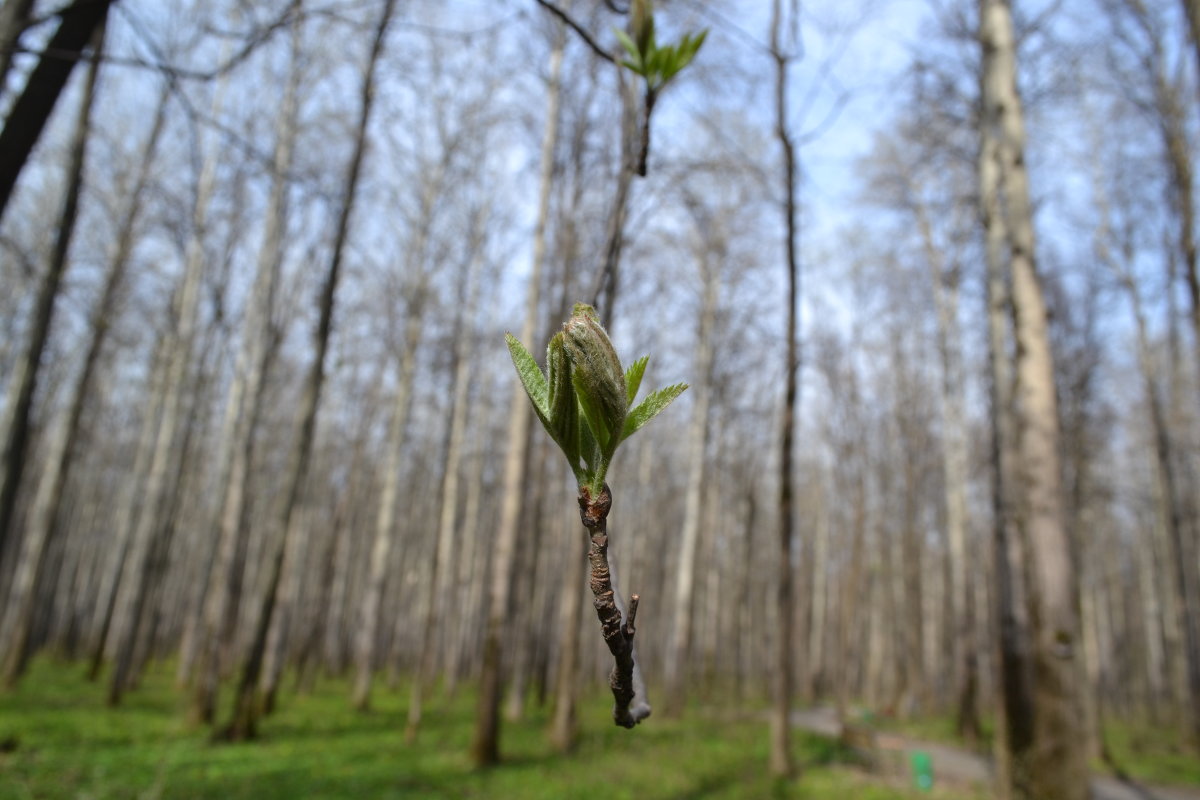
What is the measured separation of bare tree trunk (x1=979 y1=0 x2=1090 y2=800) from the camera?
15.6 ft

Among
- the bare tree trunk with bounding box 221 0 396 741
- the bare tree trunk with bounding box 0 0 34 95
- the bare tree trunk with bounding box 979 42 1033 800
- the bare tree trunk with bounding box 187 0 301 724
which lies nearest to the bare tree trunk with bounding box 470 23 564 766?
the bare tree trunk with bounding box 221 0 396 741

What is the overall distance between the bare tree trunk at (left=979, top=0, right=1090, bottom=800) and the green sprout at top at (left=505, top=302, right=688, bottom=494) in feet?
18.0

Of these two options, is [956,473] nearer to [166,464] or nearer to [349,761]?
[349,761]

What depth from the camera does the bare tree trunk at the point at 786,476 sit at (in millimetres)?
6789

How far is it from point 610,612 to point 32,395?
7595 millimetres

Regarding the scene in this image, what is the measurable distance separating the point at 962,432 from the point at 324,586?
14.8m

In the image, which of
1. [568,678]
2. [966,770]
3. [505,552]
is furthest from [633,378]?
[966,770]

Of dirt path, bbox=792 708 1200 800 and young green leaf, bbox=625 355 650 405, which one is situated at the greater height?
young green leaf, bbox=625 355 650 405

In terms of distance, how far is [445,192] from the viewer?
1625 cm

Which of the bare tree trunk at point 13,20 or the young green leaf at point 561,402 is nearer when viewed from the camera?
the young green leaf at point 561,402

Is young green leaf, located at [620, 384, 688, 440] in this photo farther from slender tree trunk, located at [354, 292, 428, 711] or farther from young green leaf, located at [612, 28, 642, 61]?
slender tree trunk, located at [354, 292, 428, 711]

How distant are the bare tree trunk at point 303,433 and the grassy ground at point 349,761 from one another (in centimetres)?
52

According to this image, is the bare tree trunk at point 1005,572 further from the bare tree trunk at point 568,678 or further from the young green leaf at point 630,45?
the young green leaf at point 630,45

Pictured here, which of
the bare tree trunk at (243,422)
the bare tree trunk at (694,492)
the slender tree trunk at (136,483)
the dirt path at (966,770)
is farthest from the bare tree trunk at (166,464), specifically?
the dirt path at (966,770)
